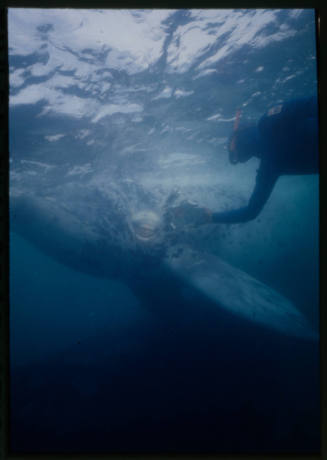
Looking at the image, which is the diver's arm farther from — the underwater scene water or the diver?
the underwater scene water

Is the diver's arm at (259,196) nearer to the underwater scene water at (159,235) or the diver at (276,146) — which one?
the diver at (276,146)

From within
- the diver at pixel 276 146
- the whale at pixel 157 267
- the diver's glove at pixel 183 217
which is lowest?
the whale at pixel 157 267

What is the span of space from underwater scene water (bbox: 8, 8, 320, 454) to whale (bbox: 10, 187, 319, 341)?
0.24 feet

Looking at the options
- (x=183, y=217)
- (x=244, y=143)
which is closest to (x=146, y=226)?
(x=183, y=217)

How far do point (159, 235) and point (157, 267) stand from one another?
16.3 feet

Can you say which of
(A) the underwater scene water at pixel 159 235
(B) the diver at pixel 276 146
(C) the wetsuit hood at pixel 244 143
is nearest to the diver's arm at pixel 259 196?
(B) the diver at pixel 276 146

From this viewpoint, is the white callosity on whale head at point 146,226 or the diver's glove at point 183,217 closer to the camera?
the diver's glove at point 183,217

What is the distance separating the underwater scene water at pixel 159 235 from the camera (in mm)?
7242

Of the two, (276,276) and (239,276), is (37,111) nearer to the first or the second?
(239,276)

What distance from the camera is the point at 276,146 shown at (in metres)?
8.08

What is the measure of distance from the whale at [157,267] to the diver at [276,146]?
2.52 m

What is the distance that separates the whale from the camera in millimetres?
9453

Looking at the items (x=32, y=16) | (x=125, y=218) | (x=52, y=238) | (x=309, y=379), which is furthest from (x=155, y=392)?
(x=32, y=16)

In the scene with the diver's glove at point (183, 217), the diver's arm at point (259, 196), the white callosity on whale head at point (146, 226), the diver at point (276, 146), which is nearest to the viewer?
the diver at point (276, 146)
